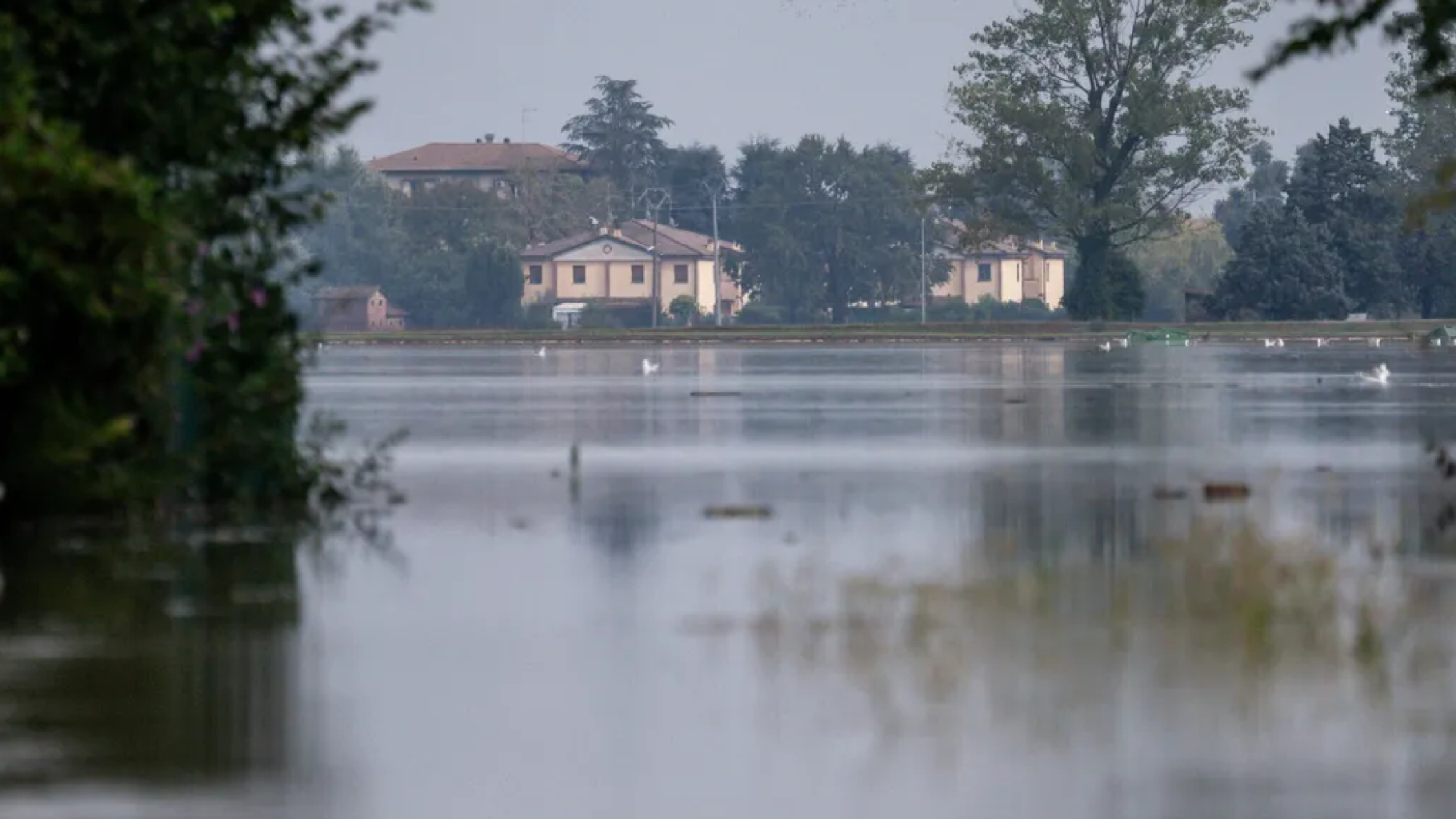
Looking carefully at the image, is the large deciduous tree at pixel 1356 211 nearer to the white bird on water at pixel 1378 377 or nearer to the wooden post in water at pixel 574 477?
the white bird on water at pixel 1378 377

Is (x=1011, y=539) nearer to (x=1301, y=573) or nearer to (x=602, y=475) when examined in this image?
(x=1301, y=573)

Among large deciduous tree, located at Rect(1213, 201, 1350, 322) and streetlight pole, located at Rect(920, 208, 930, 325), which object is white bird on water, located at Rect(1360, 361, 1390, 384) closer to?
large deciduous tree, located at Rect(1213, 201, 1350, 322)

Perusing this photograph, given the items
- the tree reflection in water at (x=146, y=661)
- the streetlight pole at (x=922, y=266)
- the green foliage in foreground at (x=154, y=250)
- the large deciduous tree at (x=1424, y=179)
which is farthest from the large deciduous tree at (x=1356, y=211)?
the tree reflection in water at (x=146, y=661)

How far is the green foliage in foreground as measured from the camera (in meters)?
18.1

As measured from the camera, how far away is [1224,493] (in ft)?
75.1

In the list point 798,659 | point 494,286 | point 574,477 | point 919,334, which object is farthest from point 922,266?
point 798,659

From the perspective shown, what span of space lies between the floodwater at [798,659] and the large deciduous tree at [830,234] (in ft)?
541

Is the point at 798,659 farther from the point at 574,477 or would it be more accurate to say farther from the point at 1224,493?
the point at 574,477

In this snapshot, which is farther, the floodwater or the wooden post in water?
the wooden post in water

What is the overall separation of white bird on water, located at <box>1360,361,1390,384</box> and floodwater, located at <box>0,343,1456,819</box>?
27.1m

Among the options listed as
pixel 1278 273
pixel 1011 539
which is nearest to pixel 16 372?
pixel 1011 539

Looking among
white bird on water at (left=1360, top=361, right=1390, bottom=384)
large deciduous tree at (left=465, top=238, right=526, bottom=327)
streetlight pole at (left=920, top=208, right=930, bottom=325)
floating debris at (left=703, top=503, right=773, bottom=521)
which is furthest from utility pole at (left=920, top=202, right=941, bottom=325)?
floating debris at (left=703, top=503, right=773, bottom=521)

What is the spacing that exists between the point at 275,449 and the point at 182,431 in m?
0.73

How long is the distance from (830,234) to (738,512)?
172925mm
